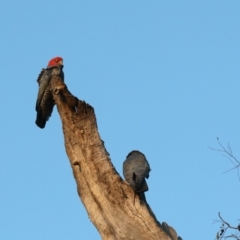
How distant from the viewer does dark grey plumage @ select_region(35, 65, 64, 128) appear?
9.38 m

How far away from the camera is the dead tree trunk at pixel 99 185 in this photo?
25.5ft

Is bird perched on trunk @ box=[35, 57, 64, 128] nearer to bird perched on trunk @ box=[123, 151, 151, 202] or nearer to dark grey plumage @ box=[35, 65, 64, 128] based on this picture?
dark grey plumage @ box=[35, 65, 64, 128]

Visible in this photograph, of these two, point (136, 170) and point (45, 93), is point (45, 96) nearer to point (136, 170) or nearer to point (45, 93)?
point (45, 93)

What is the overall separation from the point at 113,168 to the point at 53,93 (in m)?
1.48

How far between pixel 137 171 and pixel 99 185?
0.55 metres

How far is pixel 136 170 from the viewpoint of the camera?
806 cm

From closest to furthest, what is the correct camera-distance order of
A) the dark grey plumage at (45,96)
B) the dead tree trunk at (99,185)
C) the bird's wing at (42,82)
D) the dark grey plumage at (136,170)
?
the dead tree trunk at (99,185) < the dark grey plumage at (136,170) < the dark grey plumage at (45,96) < the bird's wing at (42,82)

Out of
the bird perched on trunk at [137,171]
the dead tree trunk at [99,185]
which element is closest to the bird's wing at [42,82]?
the dead tree trunk at [99,185]

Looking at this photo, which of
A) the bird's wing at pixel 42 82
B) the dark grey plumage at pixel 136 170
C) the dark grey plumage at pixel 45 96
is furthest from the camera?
the bird's wing at pixel 42 82

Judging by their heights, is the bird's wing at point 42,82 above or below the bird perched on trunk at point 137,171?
above

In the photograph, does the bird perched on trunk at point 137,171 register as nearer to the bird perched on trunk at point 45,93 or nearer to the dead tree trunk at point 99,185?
the dead tree trunk at point 99,185

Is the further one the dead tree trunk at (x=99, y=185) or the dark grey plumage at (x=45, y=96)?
the dark grey plumage at (x=45, y=96)

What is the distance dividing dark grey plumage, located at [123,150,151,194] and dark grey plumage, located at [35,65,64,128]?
179 cm

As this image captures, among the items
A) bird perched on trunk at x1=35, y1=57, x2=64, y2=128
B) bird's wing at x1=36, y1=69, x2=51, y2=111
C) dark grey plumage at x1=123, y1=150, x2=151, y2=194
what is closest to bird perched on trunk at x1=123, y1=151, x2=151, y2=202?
dark grey plumage at x1=123, y1=150, x2=151, y2=194
